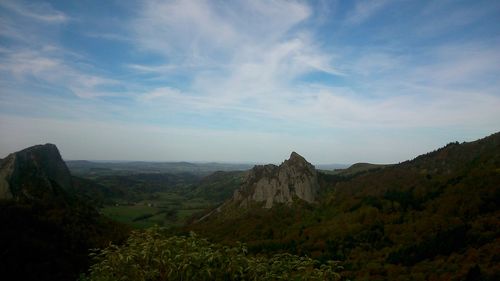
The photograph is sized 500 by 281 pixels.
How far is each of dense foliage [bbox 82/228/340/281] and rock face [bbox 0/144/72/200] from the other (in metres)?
102

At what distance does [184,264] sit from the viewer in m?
15.0

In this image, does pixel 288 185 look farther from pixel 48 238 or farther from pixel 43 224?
pixel 48 238

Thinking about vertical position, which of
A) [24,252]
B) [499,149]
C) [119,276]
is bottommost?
[24,252]

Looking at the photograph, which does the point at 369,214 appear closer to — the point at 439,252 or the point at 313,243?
the point at 313,243

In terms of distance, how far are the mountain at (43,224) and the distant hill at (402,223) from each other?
4940 centimetres

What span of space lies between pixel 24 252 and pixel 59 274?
32.9 feet

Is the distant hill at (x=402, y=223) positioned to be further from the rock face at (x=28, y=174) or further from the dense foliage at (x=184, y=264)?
the dense foliage at (x=184, y=264)

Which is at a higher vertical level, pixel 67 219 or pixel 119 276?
pixel 119 276

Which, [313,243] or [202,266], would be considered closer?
[202,266]

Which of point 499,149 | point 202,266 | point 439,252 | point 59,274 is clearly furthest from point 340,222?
point 202,266

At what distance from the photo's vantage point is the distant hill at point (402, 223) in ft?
330

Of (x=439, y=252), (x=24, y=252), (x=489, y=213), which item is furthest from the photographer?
(x=489, y=213)

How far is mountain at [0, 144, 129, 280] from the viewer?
63.8 meters

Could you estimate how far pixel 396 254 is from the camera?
11350cm
